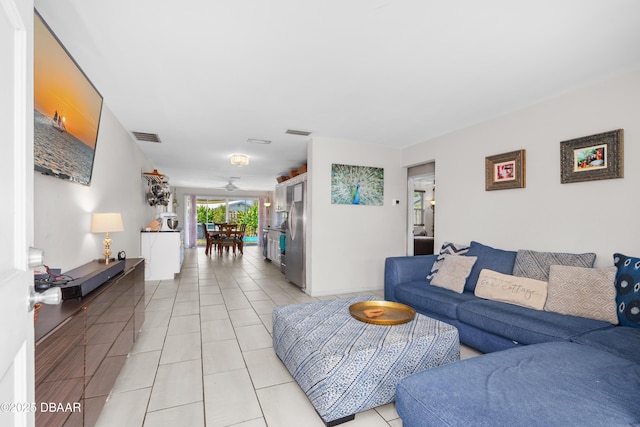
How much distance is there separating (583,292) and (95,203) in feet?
14.2

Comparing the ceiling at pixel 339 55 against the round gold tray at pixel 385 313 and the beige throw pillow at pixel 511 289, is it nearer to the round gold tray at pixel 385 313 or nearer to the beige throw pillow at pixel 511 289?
the beige throw pillow at pixel 511 289

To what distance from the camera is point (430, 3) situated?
1674 mm

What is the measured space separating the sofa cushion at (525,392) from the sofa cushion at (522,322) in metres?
0.44

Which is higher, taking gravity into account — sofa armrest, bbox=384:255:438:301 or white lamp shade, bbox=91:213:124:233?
white lamp shade, bbox=91:213:124:233

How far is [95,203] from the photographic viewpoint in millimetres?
Answer: 2957

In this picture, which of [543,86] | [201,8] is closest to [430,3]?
[201,8]

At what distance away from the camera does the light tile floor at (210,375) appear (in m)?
1.74

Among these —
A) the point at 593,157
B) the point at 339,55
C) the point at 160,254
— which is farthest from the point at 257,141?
the point at 593,157

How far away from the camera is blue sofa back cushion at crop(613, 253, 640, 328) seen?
2.04 m

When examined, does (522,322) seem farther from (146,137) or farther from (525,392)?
(146,137)

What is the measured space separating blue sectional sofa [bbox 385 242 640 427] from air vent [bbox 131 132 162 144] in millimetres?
4486
